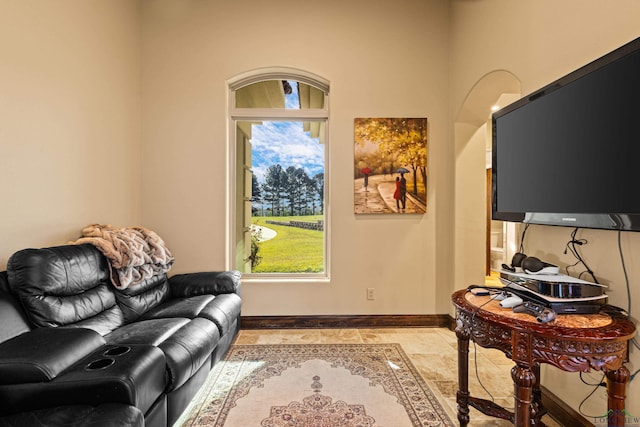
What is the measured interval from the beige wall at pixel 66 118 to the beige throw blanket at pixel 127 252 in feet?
0.89

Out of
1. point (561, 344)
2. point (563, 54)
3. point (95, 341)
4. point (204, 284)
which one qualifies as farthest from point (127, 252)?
point (563, 54)

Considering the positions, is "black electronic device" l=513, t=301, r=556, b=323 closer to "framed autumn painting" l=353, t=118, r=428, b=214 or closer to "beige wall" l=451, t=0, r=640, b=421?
"beige wall" l=451, t=0, r=640, b=421

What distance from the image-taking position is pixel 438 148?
11.7 ft

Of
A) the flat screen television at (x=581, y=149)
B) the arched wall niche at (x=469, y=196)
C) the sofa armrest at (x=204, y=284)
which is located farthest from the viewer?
the arched wall niche at (x=469, y=196)

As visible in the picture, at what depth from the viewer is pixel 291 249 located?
380 centimetres

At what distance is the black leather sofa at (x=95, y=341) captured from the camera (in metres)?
1.27

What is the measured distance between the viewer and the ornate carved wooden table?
1279 millimetres

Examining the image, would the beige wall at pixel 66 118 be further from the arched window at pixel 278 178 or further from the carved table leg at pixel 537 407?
the carved table leg at pixel 537 407

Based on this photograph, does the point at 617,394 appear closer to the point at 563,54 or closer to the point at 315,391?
the point at 315,391

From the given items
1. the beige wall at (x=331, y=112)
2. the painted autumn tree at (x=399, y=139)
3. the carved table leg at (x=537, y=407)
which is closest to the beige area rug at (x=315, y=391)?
the carved table leg at (x=537, y=407)

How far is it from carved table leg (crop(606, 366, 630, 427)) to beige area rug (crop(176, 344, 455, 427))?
2.76 ft

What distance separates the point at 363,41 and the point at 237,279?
2843mm

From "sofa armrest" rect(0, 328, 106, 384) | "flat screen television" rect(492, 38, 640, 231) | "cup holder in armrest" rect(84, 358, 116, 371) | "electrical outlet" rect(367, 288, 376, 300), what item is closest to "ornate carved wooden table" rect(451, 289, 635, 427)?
"flat screen television" rect(492, 38, 640, 231)

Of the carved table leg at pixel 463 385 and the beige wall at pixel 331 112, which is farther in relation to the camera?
the beige wall at pixel 331 112
